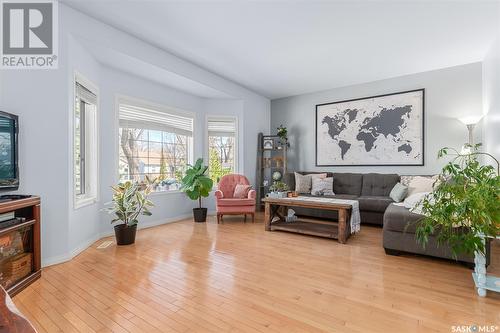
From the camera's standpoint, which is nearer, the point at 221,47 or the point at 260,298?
the point at 260,298

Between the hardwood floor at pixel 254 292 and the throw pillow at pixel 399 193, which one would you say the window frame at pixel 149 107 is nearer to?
the hardwood floor at pixel 254 292

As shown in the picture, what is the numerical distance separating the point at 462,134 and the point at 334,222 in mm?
2683

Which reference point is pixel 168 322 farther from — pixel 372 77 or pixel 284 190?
pixel 372 77

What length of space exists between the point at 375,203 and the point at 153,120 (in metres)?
4.22

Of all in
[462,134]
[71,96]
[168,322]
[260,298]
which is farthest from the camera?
[462,134]

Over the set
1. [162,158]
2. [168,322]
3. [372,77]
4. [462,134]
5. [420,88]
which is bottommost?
[168,322]

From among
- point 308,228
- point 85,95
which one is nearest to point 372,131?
point 308,228

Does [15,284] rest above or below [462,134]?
below

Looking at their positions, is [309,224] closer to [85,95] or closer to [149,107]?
[149,107]

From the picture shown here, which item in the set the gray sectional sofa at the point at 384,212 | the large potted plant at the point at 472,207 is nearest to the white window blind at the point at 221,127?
the gray sectional sofa at the point at 384,212

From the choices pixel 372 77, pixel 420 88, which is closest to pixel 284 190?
pixel 372 77

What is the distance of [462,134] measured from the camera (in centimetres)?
421

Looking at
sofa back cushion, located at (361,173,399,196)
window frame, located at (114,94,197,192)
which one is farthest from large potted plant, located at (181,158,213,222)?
sofa back cushion, located at (361,173,399,196)

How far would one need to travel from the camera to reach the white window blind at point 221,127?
5399 millimetres
